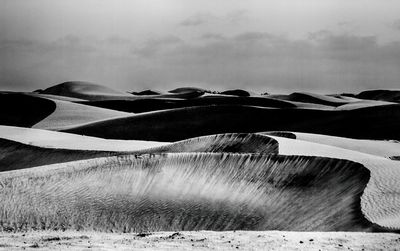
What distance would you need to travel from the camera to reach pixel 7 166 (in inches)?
706

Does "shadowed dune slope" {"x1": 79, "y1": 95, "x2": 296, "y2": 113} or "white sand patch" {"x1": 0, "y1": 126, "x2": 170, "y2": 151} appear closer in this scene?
"white sand patch" {"x1": 0, "y1": 126, "x2": 170, "y2": 151}

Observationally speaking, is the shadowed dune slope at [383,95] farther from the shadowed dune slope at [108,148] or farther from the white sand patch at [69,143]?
the shadowed dune slope at [108,148]

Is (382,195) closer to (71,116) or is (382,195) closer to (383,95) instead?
(71,116)

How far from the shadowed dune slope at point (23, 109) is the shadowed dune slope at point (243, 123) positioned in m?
9.40

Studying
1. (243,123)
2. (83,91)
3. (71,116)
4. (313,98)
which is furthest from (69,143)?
(83,91)

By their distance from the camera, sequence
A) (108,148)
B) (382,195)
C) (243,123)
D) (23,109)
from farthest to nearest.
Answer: (23,109)
(243,123)
(108,148)
(382,195)

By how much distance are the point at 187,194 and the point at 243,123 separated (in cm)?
2721

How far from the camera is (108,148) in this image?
18.4 meters

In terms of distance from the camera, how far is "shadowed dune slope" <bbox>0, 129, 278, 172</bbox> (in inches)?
623

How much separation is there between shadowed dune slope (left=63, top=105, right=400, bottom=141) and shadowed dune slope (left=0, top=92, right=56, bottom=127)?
9.40 m

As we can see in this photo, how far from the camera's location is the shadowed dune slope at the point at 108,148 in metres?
15.8

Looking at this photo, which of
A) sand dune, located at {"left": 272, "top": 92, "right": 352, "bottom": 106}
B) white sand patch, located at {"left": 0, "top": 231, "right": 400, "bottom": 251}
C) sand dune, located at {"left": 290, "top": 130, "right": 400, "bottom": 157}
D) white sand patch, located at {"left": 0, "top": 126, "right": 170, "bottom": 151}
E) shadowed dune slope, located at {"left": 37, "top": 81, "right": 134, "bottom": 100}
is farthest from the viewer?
shadowed dune slope, located at {"left": 37, "top": 81, "right": 134, "bottom": 100}

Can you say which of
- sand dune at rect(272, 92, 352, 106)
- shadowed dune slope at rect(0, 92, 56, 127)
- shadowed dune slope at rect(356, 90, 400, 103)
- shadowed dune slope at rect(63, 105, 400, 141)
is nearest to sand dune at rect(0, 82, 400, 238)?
shadowed dune slope at rect(63, 105, 400, 141)

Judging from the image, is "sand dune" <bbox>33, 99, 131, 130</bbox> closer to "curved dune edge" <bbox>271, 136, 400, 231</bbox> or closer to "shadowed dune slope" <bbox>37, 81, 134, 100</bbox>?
"curved dune edge" <bbox>271, 136, 400, 231</bbox>
